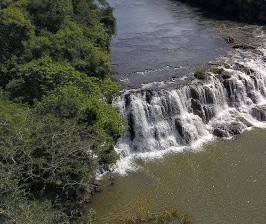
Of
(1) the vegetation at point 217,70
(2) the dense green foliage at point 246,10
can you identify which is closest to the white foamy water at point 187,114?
(1) the vegetation at point 217,70

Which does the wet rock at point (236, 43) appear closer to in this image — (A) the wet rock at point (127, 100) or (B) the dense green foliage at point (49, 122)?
(A) the wet rock at point (127, 100)

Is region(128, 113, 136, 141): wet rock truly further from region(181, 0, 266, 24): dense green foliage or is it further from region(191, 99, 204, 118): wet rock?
region(181, 0, 266, 24): dense green foliage

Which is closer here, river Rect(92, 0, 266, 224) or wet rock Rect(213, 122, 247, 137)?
river Rect(92, 0, 266, 224)


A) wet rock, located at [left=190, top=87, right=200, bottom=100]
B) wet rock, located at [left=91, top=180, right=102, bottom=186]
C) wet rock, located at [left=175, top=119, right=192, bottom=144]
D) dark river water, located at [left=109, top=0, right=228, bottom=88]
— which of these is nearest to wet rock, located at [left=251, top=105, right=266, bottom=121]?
wet rock, located at [left=190, top=87, right=200, bottom=100]

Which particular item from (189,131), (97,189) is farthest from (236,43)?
(97,189)

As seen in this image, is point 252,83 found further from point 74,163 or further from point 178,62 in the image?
point 74,163

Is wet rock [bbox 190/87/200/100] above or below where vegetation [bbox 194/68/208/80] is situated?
below

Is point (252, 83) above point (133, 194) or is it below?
above

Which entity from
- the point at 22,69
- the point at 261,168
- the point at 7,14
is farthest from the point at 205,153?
the point at 7,14
